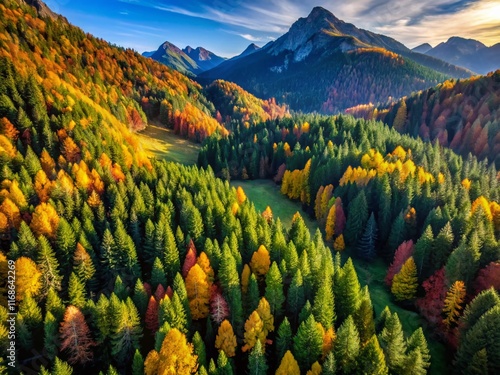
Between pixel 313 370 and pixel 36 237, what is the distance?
5637cm

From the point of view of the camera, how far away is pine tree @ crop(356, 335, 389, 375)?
36688 mm

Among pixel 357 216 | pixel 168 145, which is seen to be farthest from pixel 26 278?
pixel 168 145

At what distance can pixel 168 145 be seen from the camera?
6024 inches

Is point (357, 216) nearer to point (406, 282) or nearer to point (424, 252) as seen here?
point (424, 252)

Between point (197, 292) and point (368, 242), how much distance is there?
48059 mm

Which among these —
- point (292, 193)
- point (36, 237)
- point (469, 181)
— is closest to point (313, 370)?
point (36, 237)

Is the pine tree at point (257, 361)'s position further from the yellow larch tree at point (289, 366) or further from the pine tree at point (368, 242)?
the pine tree at point (368, 242)

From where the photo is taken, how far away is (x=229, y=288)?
2101 inches

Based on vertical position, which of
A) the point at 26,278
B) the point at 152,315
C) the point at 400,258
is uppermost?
the point at 400,258

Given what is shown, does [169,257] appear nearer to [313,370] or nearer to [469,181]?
[313,370]

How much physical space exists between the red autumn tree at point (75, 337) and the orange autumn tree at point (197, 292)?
15927 millimetres

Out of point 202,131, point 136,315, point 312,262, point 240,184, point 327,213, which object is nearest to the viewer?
point 136,315

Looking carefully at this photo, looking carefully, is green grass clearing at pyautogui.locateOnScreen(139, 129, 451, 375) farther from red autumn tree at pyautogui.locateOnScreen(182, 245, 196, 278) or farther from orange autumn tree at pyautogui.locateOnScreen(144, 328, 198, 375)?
orange autumn tree at pyautogui.locateOnScreen(144, 328, 198, 375)

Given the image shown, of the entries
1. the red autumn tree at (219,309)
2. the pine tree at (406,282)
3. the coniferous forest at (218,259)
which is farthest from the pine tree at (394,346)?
the pine tree at (406,282)
